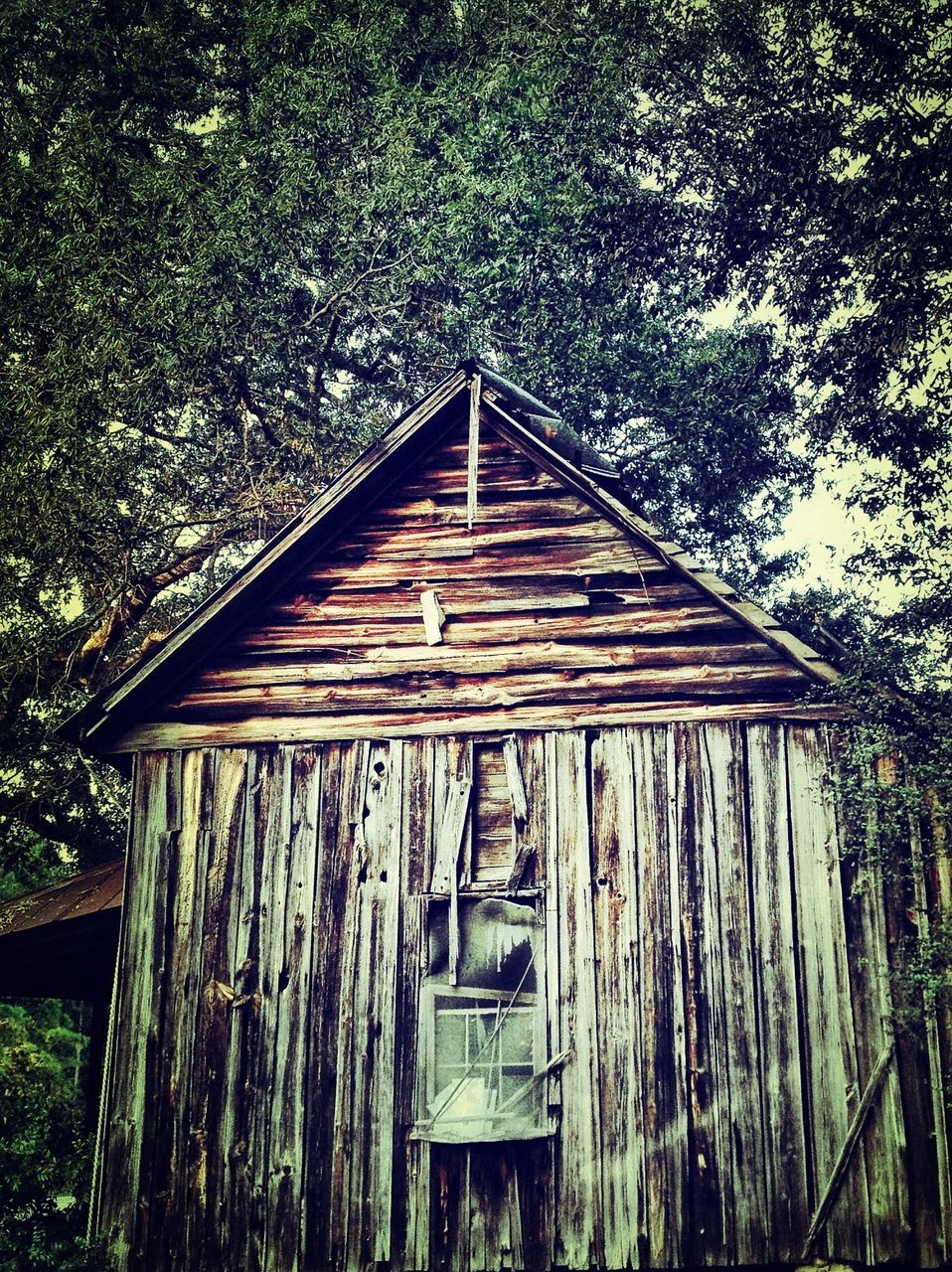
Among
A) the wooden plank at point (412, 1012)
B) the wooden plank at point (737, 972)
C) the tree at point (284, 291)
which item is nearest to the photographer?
the wooden plank at point (737, 972)

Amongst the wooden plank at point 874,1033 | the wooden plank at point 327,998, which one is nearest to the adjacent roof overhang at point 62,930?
the wooden plank at point 327,998

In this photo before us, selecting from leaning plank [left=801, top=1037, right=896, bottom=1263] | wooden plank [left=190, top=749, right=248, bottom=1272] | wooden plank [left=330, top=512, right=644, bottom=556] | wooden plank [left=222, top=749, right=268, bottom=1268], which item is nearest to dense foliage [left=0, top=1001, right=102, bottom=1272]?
wooden plank [left=190, top=749, right=248, bottom=1272]

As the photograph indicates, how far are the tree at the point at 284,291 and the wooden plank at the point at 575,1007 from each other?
10.8 metres

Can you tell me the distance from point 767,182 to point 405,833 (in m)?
12.7

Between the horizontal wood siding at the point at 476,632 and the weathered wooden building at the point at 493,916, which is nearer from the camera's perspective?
the weathered wooden building at the point at 493,916

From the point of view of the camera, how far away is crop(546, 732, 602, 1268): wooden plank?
9.87 m

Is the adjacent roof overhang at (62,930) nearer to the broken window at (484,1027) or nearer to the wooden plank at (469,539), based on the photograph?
the broken window at (484,1027)

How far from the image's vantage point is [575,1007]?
10.3 metres

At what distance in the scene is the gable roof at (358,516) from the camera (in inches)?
440

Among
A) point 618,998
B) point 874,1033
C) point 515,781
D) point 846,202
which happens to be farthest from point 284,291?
point 874,1033

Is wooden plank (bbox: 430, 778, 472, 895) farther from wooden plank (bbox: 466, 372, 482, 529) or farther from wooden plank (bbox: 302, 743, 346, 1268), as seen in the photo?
wooden plank (bbox: 466, 372, 482, 529)

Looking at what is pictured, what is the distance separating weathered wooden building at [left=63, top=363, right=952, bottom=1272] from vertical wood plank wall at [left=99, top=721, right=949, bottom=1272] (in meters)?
0.02

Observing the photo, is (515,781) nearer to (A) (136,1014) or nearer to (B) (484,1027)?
(B) (484,1027)

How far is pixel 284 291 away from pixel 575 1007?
44.9 feet
